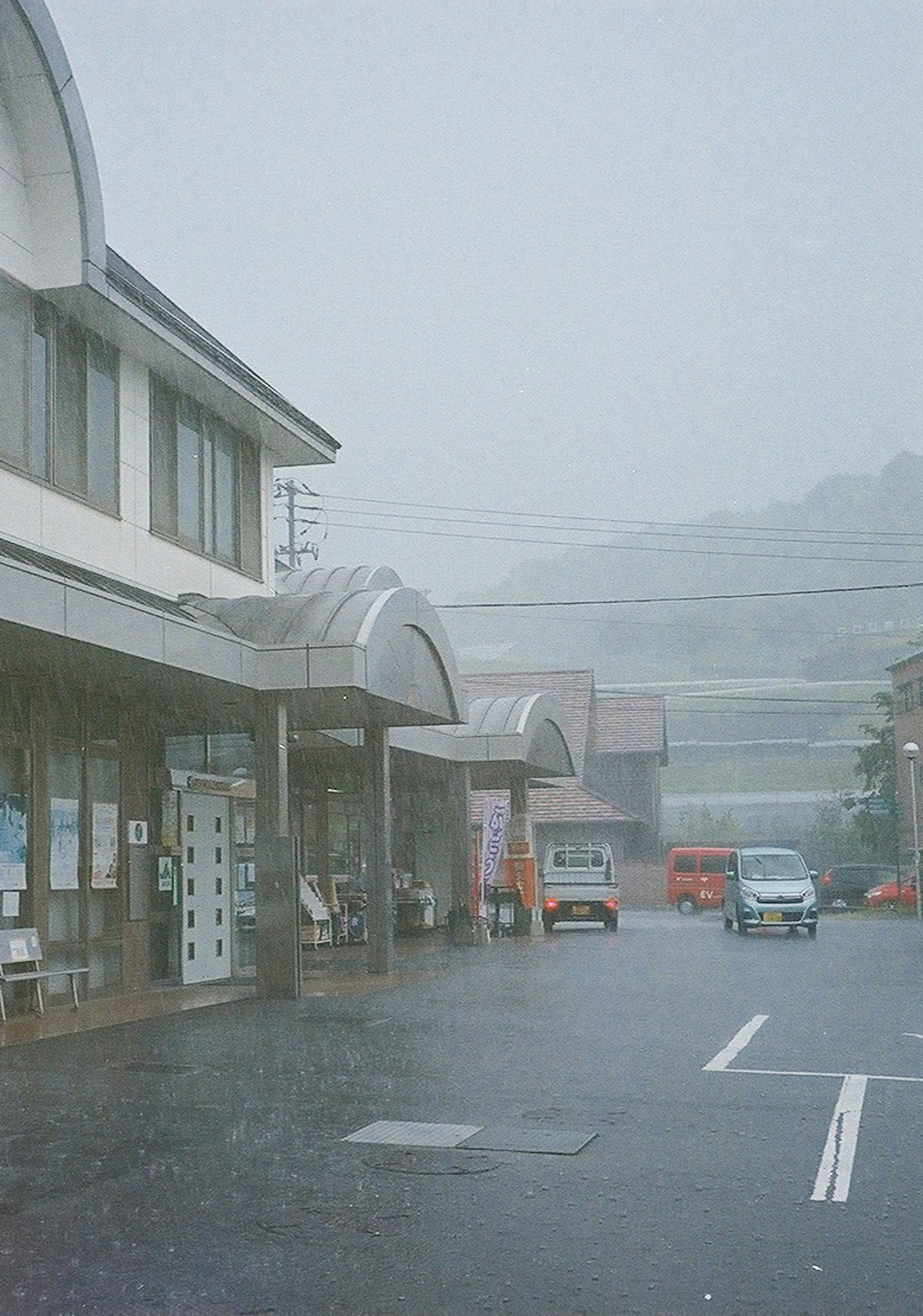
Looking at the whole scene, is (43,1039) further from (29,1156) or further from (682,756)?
(682,756)

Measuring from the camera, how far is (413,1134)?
9.03 m

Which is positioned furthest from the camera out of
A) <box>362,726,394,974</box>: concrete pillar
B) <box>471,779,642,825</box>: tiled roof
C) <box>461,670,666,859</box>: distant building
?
<box>461,670,666,859</box>: distant building

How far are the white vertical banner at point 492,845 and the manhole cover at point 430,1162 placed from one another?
23.9 meters

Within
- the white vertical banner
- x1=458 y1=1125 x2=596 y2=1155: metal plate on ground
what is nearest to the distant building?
the white vertical banner

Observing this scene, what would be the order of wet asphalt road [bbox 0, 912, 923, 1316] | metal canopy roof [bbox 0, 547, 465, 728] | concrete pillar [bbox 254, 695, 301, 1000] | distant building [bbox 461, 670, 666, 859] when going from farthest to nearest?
1. distant building [bbox 461, 670, 666, 859]
2. concrete pillar [bbox 254, 695, 301, 1000]
3. metal canopy roof [bbox 0, 547, 465, 728]
4. wet asphalt road [bbox 0, 912, 923, 1316]

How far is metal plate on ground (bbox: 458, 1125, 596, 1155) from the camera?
857cm

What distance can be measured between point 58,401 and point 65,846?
4.64 metres

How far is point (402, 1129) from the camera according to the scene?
9.17m

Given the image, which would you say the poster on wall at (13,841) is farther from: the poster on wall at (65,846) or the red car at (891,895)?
the red car at (891,895)

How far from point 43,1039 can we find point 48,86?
906 cm

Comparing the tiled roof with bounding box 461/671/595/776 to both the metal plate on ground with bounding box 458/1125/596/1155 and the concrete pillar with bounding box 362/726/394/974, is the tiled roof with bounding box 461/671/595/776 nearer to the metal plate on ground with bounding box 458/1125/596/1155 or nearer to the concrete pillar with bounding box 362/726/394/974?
the concrete pillar with bounding box 362/726/394/974

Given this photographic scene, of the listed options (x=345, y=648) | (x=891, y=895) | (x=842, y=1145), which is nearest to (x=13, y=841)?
(x=345, y=648)

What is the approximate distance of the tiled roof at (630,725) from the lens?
6519cm

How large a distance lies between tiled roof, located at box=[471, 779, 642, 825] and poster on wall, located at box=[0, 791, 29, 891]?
1578 inches
